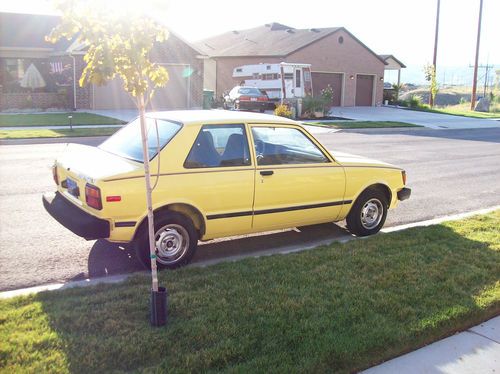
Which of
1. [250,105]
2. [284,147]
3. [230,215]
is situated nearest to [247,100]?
[250,105]

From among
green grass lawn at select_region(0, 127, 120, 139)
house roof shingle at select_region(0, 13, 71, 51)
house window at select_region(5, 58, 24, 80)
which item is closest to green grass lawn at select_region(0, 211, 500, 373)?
green grass lawn at select_region(0, 127, 120, 139)

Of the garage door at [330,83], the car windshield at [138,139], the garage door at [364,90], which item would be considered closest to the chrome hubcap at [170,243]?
the car windshield at [138,139]

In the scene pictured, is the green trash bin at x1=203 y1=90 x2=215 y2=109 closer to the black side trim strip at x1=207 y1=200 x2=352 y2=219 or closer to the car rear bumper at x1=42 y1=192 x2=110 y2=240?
the black side trim strip at x1=207 y1=200 x2=352 y2=219

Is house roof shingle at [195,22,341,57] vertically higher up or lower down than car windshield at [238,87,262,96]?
higher up

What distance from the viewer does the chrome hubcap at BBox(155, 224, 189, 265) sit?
17.0ft

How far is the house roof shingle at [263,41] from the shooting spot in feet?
123

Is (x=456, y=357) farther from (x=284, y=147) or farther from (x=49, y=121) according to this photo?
(x=49, y=121)

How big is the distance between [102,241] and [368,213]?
3.29m

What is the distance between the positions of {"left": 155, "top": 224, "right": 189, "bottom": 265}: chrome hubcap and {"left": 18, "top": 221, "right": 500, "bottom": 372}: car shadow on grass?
0.28 m

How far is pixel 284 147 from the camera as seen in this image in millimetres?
6102

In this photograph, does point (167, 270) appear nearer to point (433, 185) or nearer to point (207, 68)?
point (433, 185)

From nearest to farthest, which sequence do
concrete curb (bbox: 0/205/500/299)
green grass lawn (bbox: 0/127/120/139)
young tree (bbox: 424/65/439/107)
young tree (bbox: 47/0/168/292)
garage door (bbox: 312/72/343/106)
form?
young tree (bbox: 47/0/168/292) < concrete curb (bbox: 0/205/500/299) < green grass lawn (bbox: 0/127/120/139) < garage door (bbox: 312/72/343/106) < young tree (bbox: 424/65/439/107)

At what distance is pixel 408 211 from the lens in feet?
27.4

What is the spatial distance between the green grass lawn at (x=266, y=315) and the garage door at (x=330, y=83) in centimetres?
3382
